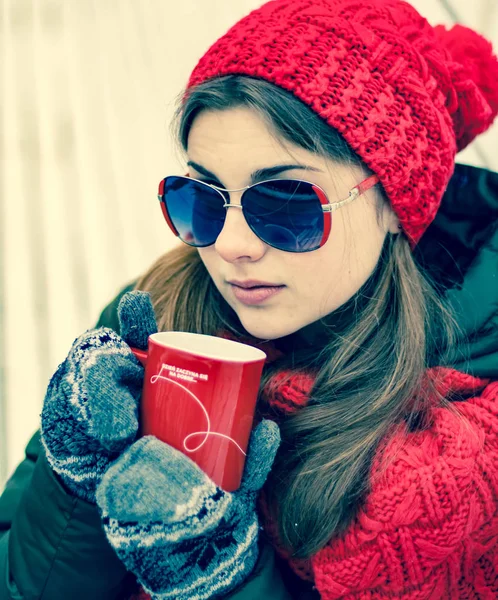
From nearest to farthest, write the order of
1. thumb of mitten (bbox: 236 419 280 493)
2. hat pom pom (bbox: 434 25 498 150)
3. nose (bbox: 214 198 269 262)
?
thumb of mitten (bbox: 236 419 280 493) → nose (bbox: 214 198 269 262) → hat pom pom (bbox: 434 25 498 150)

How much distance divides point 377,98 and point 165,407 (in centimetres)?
68

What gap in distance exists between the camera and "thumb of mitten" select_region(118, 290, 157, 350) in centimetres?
97

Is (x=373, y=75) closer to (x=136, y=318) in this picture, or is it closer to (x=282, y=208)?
(x=282, y=208)

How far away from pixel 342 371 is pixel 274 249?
0.97ft

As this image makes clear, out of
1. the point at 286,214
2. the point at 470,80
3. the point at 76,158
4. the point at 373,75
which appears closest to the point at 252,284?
the point at 286,214

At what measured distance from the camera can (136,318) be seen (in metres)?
0.98

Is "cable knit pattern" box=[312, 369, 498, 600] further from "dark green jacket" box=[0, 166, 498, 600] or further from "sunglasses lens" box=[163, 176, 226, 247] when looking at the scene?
"sunglasses lens" box=[163, 176, 226, 247]

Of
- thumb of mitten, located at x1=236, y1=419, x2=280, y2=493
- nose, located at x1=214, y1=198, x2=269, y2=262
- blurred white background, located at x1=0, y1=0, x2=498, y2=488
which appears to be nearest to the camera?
thumb of mitten, located at x1=236, y1=419, x2=280, y2=493

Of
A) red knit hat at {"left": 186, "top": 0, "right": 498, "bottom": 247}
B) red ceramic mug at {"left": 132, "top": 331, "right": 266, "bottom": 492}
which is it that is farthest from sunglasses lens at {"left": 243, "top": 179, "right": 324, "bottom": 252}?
red ceramic mug at {"left": 132, "top": 331, "right": 266, "bottom": 492}

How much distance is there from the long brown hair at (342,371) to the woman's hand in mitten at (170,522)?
0.62 feet

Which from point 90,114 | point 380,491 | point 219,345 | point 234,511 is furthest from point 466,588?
point 90,114

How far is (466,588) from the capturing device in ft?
3.29

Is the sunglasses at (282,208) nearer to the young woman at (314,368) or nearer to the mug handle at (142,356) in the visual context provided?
the young woman at (314,368)

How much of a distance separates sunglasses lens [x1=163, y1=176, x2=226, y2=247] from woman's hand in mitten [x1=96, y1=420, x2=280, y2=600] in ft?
1.47
